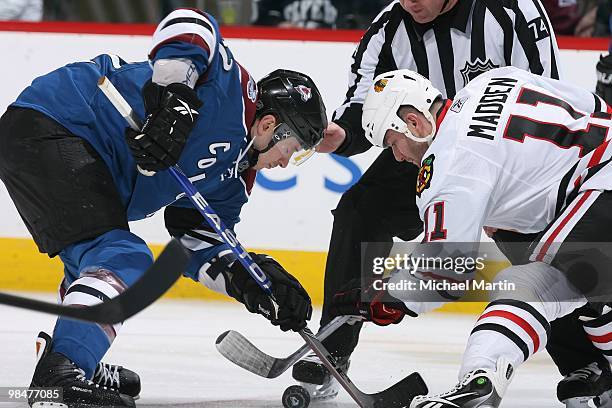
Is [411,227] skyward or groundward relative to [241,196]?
groundward

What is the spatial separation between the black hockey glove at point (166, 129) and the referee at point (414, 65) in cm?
78

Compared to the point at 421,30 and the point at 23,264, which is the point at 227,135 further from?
the point at 23,264

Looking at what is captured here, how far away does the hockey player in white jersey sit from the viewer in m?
2.42

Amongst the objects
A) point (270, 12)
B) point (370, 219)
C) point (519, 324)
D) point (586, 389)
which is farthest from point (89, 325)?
point (270, 12)

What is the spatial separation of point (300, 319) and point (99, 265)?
0.61 metres

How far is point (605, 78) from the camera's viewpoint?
434 cm

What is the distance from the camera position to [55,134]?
2740 millimetres

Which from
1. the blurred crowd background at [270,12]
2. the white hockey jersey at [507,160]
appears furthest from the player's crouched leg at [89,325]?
the blurred crowd background at [270,12]

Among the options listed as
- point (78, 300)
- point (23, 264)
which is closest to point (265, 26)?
point (23, 264)

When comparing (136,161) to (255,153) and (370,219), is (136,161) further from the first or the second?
(370,219)

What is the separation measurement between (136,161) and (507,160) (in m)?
0.88

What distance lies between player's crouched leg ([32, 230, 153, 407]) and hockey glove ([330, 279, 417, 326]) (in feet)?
1.68

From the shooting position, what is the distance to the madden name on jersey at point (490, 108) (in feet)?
8.36

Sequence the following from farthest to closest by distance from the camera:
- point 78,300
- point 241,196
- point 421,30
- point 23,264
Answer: point 23,264 < point 421,30 < point 241,196 < point 78,300
